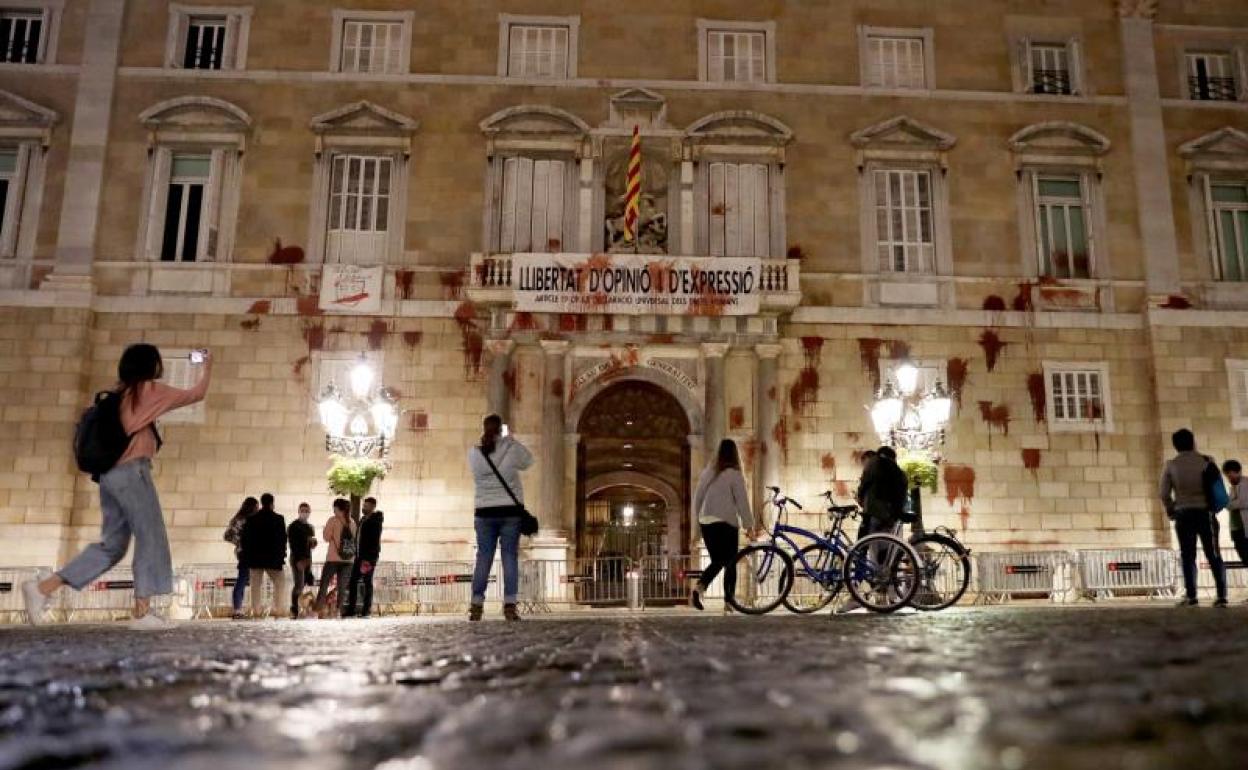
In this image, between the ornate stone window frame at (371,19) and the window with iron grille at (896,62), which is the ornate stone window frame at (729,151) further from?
the ornate stone window frame at (371,19)

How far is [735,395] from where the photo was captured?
17.2m

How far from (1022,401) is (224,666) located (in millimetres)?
17139

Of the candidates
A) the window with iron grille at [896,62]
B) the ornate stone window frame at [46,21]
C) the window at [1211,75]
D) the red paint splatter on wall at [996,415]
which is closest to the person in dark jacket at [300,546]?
the ornate stone window frame at [46,21]

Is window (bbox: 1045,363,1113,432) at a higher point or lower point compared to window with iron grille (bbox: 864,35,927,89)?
lower

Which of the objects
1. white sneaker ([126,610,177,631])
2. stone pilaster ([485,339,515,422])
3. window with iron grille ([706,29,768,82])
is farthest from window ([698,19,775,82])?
white sneaker ([126,610,177,631])

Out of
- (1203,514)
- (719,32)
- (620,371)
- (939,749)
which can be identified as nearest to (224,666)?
(939,749)

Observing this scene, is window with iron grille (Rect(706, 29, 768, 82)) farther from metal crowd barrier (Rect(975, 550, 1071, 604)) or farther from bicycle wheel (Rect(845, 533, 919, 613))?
bicycle wheel (Rect(845, 533, 919, 613))

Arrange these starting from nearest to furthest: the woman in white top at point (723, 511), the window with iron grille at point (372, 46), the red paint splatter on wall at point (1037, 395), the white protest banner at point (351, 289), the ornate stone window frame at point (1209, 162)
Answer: the woman in white top at point (723, 511) → the white protest banner at point (351, 289) → the red paint splatter on wall at point (1037, 395) → the window with iron grille at point (372, 46) → the ornate stone window frame at point (1209, 162)

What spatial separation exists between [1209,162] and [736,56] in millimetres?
9776

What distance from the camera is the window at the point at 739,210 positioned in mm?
17969

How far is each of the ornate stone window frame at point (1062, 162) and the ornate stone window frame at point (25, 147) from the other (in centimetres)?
1876

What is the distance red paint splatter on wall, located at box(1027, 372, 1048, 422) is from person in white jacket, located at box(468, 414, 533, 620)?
39.9 ft

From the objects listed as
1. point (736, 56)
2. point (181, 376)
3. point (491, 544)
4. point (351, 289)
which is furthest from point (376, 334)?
point (491, 544)

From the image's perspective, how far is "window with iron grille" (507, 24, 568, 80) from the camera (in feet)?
→ 60.9
